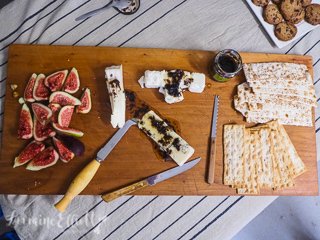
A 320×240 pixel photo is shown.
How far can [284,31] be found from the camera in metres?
1.77

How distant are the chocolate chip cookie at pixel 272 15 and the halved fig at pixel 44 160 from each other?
1308 millimetres

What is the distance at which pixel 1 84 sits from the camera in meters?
1.68

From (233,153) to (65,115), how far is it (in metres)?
0.85

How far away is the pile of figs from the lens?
A: 61.5 inches

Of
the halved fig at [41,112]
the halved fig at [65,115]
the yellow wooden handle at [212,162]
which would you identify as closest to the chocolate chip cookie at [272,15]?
the yellow wooden handle at [212,162]

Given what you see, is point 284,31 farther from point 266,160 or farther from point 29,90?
point 29,90

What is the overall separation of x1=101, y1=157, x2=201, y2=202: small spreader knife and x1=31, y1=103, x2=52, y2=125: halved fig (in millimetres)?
466

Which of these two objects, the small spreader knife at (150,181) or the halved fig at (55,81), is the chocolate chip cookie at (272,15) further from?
the halved fig at (55,81)

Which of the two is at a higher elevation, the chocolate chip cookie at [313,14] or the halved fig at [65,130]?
the halved fig at [65,130]

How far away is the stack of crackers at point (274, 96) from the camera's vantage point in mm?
1678

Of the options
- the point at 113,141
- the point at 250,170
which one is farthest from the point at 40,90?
the point at 250,170

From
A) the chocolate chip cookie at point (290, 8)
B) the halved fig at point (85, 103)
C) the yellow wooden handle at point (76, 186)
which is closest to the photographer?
the yellow wooden handle at point (76, 186)

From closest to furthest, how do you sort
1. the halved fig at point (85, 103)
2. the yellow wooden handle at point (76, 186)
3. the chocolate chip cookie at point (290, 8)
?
the yellow wooden handle at point (76, 186) < the halved fig at point (85, 103) < the chocolate chip cookie at point (290, 8)

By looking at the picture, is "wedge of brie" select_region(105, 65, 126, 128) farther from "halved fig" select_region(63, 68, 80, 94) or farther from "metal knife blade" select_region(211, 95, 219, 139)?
"metal knife blade" select_region(211, 95, 219, 139)
